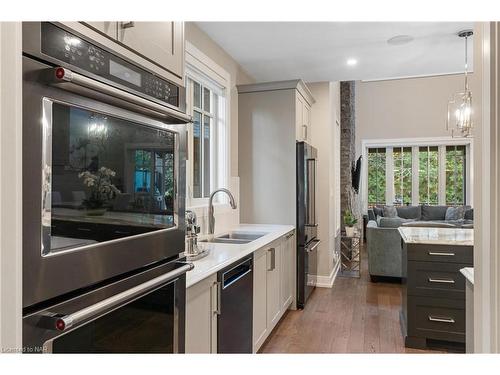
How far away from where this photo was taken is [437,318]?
9.12ft

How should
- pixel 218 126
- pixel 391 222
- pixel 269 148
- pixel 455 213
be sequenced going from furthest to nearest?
pixel 455 213 < pixel 391 222 < pixel 269 148 < pixel 218 126

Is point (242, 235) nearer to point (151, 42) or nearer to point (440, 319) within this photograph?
point (440, 319)

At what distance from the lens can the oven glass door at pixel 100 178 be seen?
0.80m

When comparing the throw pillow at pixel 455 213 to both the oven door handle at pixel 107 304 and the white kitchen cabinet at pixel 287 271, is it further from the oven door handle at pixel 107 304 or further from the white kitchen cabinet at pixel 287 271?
the oven door handle at pixel 107 304

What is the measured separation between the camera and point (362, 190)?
28.0ft

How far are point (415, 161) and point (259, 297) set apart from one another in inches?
280

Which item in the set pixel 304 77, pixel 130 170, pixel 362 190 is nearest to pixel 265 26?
pixel 304 77

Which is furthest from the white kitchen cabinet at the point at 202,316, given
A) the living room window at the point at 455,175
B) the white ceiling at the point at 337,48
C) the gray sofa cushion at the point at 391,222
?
the living room window at the point at 455,175

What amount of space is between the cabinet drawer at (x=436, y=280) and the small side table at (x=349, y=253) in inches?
107

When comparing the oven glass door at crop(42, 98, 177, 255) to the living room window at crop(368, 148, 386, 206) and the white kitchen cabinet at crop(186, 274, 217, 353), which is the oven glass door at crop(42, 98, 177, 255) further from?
the living room window at crop(368, 148, 386, 206)

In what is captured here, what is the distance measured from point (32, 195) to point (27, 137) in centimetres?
12

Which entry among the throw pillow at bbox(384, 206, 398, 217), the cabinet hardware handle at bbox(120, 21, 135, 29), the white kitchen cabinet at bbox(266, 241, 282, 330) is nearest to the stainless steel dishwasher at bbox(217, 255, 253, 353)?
the white kitchen cabinet at bbox(266, 241, 282, 330)

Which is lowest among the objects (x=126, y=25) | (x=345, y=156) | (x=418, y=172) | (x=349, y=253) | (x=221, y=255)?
(x=349, y=253)

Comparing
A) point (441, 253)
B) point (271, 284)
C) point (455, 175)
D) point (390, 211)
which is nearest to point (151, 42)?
point (271, 284)
